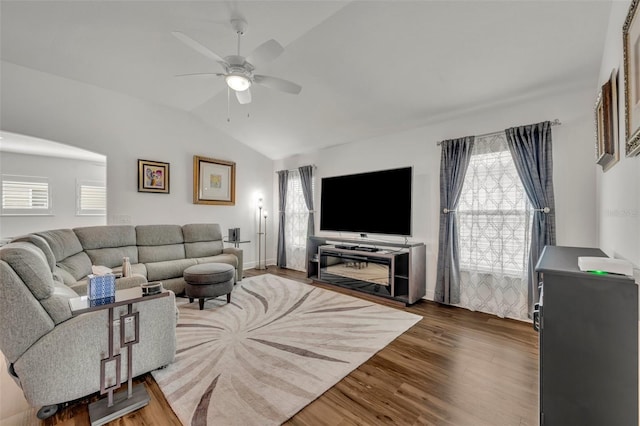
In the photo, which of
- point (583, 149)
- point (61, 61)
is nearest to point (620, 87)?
point (583, 149)

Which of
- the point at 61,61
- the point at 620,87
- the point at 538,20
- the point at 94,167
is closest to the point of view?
the point at 620,87

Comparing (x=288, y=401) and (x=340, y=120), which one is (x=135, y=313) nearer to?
(x=288, y=401)

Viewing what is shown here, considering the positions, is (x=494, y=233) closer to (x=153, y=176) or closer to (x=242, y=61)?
(x=242, y=61)

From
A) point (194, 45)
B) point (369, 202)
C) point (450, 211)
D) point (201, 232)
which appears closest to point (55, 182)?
point (201, 232)

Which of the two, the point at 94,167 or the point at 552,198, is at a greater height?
the point at 94,167

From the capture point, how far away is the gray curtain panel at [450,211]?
334 cm

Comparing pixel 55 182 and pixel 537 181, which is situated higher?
pixel 55 182

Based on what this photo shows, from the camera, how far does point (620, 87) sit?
1447 mm

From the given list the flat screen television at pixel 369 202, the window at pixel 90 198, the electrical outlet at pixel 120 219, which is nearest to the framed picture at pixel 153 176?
the electrical outlet at pixel 120 219

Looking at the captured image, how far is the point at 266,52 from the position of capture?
2.21 meters

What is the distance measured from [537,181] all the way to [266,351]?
326 cm

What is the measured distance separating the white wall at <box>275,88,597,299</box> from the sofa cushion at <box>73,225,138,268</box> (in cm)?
364

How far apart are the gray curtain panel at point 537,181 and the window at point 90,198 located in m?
7.24

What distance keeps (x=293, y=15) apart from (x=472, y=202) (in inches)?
114
